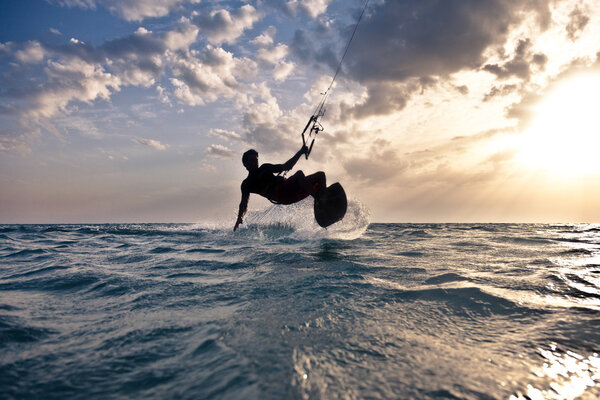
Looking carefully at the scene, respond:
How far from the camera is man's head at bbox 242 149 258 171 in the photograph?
8000 millimetres

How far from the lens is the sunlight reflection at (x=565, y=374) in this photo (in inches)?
68.7

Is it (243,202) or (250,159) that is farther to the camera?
(243,202)

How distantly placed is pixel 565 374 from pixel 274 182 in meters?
6.90

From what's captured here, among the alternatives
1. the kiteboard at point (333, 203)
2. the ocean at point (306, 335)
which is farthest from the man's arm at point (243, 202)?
the ocean at point (306, 335)

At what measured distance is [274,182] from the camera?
8.19 m

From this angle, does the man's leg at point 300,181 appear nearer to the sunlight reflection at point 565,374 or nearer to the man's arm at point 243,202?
the man's arm at point 243,202

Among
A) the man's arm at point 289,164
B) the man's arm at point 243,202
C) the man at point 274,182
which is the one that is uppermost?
the man's arm at point 289,164

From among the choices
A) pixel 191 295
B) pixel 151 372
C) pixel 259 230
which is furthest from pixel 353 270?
pixel 259 230

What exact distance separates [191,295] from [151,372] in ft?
6.29

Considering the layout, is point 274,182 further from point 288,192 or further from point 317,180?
point 317,180

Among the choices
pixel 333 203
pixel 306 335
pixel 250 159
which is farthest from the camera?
pixel 333 203

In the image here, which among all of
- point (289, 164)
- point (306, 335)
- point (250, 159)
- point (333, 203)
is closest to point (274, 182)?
point (289, 164)

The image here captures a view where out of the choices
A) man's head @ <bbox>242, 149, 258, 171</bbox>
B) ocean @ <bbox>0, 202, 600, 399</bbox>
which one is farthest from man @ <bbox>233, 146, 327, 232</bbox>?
ocean @ <bbox>0, 202, 600, 399</bbox>

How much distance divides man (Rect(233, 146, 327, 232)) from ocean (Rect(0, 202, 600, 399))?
3.50m
